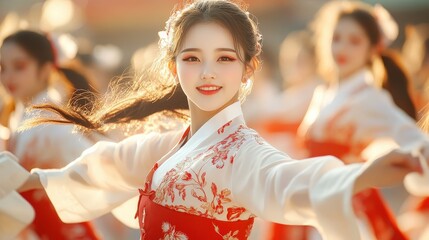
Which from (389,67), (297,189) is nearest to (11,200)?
(297,189)

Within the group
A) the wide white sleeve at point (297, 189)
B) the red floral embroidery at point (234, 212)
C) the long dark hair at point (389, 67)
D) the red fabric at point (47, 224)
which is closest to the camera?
the wide white sleeve at point (297, 189)

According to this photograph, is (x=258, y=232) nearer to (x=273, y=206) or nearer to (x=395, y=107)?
(x=395, y=107)

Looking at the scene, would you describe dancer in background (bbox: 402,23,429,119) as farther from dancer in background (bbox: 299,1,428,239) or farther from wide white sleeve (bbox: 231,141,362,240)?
wide white sleeve (bbox: 231,141,362,240)

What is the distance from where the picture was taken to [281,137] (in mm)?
8172

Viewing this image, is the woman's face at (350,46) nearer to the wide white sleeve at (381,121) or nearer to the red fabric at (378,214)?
the wide white sleeve at (381,121)

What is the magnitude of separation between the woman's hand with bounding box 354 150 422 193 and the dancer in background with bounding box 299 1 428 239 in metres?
2.95

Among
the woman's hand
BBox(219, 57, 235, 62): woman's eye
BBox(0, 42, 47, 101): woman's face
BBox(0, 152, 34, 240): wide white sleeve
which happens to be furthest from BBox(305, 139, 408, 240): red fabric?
the woman's hand

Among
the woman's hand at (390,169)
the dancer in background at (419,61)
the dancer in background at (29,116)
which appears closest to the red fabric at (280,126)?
the dancer in background at (419,61)

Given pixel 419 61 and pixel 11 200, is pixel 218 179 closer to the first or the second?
pixel 11 200

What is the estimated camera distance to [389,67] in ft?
20.5

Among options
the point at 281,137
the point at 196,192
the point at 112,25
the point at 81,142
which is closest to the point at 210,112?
the point at 196,192

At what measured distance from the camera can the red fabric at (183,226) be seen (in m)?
3.34

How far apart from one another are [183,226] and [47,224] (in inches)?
74.9

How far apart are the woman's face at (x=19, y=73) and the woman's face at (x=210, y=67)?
7.97 ft
